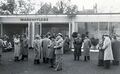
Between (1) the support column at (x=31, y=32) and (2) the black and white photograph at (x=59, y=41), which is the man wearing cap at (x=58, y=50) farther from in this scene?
(1) the support column at (x=31, y=32)

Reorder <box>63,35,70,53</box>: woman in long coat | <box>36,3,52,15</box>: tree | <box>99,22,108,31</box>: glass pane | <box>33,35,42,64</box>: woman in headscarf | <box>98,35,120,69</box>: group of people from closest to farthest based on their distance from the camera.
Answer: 1. <box>98,35,120,69</box>: group of people
2. <box>33,35,42,64</box>: woman in headscarf
3. <box>63,35,70,53</box>: woman in long coat
4. <box>99,22,108,31</box>: glass pane
5. <box>36,3,52,15</box>: tree

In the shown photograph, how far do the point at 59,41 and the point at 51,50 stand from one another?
1.04 m

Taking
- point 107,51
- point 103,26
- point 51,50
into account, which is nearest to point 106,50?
point 107,51

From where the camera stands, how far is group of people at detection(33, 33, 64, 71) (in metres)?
10.4

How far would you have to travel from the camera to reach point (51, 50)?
11.1 meters

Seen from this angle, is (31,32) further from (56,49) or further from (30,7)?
(30,7)

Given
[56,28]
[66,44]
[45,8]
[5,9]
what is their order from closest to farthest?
1. [66,44]
2. [56,28]
3. [5,9]
4. [45,8]

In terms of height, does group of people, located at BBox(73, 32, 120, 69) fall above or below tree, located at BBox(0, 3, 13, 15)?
below

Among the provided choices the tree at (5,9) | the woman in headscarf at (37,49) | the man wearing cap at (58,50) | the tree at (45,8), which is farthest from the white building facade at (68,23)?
the tree at (45,8)

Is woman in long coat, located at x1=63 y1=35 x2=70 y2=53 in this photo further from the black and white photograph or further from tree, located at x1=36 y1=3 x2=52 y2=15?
tree, located at x1=36 y1=3 x2=52 y2=15

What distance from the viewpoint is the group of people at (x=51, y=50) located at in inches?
409

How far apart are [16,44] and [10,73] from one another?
397 cm

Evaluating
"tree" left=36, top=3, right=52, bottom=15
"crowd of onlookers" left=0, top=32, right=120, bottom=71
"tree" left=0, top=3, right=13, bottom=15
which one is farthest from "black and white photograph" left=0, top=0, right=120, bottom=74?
"tree" left=36, top=3, right=52, bottom=15

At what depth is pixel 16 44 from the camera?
13398 millimetres
